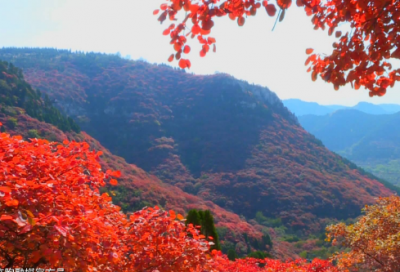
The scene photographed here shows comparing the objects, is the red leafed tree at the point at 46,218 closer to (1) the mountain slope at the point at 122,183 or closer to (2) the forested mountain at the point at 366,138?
(1) the mountain slope at the point at 122,183

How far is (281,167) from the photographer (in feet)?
168

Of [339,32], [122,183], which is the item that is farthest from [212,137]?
[339,32]

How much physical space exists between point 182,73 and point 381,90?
3401 inches

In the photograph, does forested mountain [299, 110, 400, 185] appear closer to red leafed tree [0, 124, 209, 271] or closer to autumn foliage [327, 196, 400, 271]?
autumn foliage [327, 196, 400, 271]

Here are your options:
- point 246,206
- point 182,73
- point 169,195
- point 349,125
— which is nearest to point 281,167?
point 246,206

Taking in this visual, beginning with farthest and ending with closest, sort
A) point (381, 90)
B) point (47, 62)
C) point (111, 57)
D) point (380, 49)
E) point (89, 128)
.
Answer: point (111, 57)
point (47, 62)
point (89, 128)
point (381, 90)
point (380, 49)

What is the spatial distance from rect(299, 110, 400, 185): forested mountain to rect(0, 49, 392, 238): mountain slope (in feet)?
180

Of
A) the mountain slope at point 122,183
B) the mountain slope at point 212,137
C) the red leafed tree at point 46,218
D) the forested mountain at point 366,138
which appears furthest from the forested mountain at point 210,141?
the forested mountain at point 366,138

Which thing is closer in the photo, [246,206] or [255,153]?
[246,206]

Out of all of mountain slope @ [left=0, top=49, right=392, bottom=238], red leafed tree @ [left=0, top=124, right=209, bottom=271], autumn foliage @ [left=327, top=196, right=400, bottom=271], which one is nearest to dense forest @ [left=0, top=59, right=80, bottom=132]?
mountain slope @ [left=0, top=49, right=392, bottom=238]

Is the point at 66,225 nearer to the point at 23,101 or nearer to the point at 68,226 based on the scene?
the point at 68,226

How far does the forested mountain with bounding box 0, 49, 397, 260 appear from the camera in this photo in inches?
1646

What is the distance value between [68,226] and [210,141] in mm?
57369

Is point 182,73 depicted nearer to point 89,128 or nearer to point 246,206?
point 89,128
